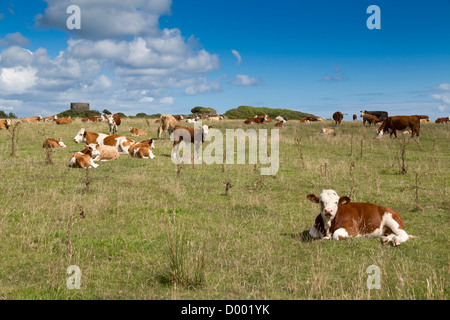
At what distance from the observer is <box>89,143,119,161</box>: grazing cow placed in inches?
667

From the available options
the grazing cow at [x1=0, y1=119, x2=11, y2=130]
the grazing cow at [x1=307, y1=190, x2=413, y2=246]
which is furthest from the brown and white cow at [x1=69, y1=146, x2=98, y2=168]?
the grazing cow at [x1=0, y1=119, x2=11, y2=130]

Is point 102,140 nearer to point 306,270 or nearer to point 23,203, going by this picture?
point 23,203

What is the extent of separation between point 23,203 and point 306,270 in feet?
23.7

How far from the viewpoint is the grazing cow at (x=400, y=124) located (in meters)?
26.8

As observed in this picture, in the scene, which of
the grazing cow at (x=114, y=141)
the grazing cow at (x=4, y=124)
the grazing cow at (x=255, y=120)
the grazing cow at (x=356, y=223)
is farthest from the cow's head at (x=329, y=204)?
the grazing cow at (x=255, y=120)

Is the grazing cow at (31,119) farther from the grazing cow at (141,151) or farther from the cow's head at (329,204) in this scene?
the cow's head at (329,204)

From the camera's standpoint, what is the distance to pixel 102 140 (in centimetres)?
1959

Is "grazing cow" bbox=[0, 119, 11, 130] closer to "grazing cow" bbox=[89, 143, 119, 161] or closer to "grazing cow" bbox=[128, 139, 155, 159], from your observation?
"grazing cow" bbox=[89, 143, 119, 161]

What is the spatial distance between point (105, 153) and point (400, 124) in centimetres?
2158

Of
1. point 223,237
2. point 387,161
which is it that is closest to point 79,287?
point 223,237

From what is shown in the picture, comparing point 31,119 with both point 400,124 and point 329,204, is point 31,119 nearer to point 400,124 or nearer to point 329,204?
point 400,124

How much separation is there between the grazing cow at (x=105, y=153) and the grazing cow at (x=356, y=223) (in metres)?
12.5

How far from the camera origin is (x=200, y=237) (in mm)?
7238

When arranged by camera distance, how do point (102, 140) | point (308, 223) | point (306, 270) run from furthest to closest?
point (102, 140) < point (308, 223) < point (306, 270)
